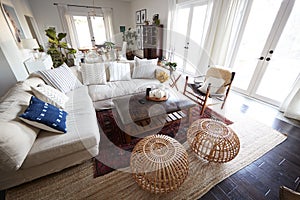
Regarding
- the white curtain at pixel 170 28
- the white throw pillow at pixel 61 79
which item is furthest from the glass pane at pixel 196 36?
the white throw pillow at pixel 61 79

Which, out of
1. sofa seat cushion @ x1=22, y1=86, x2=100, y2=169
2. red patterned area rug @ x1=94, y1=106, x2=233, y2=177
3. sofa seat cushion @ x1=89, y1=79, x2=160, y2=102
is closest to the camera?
sofa seat cushion @ x1=22, y1=86, x2=100, y2=169

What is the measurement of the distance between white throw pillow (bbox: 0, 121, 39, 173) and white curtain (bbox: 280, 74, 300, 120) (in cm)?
354

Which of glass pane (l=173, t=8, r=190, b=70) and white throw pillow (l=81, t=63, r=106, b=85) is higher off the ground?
glass pane (l=173, t=8, r=190, b=70)

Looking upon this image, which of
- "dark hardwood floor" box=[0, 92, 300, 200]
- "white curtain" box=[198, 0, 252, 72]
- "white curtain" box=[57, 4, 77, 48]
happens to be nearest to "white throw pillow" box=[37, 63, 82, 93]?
"dark hardwood floor" box=[0, 92, 300, 200]

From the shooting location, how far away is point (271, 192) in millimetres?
1160

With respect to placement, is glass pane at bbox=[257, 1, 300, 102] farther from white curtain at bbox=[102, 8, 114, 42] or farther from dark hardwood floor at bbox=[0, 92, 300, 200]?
white curtain at bbox=[102, 8, 114, 42]

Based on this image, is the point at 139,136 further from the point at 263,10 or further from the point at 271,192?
the point at 263,10

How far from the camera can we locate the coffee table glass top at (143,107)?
151cm

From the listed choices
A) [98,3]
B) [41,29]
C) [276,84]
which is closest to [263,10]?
[276,84]

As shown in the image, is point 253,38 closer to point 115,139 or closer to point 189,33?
point 189,33

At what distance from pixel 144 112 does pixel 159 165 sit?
2.26 ft

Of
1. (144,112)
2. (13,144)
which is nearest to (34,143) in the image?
(13,144)

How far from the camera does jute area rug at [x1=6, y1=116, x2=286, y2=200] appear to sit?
44.2 inches

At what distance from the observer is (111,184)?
3.95ft
